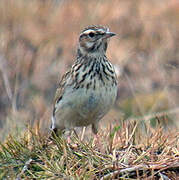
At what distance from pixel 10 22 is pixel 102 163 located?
6555 millimetres

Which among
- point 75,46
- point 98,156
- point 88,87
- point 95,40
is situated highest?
point 95,40

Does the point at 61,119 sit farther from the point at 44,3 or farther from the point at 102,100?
the point at 44,3

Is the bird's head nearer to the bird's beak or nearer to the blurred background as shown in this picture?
the bird's beak

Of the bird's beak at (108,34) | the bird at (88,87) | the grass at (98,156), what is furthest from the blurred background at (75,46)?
the grass at (98,156)

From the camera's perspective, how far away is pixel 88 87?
4.90 meters

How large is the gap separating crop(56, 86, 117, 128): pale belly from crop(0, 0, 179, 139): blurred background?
7.04ft

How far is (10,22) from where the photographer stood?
9.54 m

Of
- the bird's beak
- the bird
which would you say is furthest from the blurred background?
the bird's beak

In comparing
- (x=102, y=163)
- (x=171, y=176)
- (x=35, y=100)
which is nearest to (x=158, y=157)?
(x=171, y=176)

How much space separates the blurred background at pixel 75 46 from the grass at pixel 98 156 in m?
3.33

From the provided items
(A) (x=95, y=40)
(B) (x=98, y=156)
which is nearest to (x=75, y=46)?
(A) (x=95, y=40)

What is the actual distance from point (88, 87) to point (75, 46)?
432 cm

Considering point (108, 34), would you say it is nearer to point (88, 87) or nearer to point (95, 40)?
point (95, 40)

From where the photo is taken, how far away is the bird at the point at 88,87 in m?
4.90
